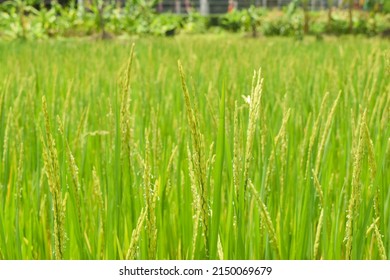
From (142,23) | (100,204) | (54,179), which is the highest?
(54,179)

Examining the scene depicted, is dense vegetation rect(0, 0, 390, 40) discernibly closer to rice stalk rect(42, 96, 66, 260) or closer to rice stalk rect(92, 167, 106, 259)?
rice stalk rect(92, 167, 106, 259)

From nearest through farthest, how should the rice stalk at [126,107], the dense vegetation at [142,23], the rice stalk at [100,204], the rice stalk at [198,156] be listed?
the rice stalk at [198,156], the rice stalk at [126,107], the rice stalk at [100,204], the dense vegetation at [142,23]

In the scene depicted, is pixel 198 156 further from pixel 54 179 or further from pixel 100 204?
pixel 100 204

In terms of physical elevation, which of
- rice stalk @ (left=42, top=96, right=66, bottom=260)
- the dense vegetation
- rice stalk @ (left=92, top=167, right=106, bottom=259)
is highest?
rice stalk @ (left=42, top=96, right=66, bottom=260)

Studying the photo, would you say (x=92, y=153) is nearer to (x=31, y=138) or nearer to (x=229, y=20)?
(x=31, y=138)

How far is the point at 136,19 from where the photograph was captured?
13.6 m

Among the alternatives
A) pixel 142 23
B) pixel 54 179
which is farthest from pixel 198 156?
pixel 142 23

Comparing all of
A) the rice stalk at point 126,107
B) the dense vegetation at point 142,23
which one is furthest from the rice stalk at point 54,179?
the dense vegetation at point 142,23

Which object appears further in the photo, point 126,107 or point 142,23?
point 142,23

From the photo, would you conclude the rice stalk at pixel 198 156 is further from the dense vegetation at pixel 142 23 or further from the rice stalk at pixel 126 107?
the dense vegetation at pixel 142 23

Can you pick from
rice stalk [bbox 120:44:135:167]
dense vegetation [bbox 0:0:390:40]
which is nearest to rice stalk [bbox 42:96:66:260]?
rice stalk [bbox 120:44:135:167]

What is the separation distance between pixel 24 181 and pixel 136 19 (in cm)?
1250

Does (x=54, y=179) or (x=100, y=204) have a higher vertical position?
(x=54, y=179)

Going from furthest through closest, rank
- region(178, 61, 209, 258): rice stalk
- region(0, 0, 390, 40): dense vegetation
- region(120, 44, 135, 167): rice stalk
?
region(0, 0, 390, 40): dense vegetation < region(120, 44, 135, 167): rice stalk < region(178, 61, 209, 258): rice stalk
